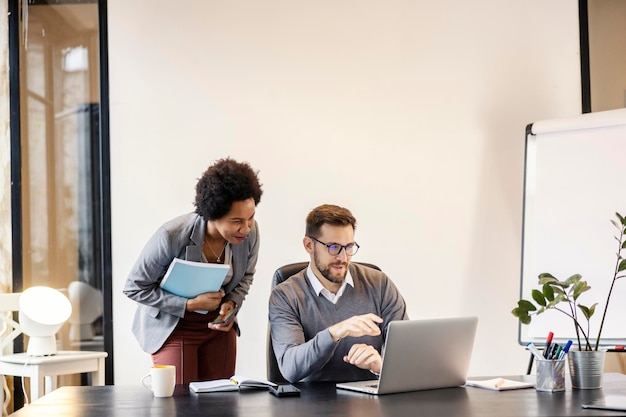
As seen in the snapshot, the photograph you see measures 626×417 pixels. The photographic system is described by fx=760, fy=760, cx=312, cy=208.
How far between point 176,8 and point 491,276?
209 cm

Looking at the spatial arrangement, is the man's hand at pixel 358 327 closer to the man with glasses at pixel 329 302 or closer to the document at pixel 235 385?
the man with glasses at pixel 329 302

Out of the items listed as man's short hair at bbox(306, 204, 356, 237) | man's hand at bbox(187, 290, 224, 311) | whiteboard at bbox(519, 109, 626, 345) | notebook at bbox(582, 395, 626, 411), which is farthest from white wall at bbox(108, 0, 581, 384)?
notebook at bbox(582, 395, 626, 411)

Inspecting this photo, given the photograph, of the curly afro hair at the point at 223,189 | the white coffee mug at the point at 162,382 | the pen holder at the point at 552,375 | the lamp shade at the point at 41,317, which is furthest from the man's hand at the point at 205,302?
the pen holder at the point at 552,375

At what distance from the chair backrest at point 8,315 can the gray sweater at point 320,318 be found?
1578 mm

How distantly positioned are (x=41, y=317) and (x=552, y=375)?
7.34 feet

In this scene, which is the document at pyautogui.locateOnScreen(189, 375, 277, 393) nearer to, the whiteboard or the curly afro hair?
the curly afro hair

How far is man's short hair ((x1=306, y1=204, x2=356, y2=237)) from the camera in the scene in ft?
8.75

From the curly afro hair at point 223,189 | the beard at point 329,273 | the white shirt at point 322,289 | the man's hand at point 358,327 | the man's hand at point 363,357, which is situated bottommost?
the man's hand at point 363,357

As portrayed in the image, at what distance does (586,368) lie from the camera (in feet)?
6.89

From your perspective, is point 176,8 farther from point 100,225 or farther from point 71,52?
point 100,225

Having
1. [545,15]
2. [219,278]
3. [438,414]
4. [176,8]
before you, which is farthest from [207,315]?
[545,15]

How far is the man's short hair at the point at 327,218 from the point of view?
267cm

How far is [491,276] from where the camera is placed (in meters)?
3.86

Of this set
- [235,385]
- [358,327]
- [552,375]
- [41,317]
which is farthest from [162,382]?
[41,317]
